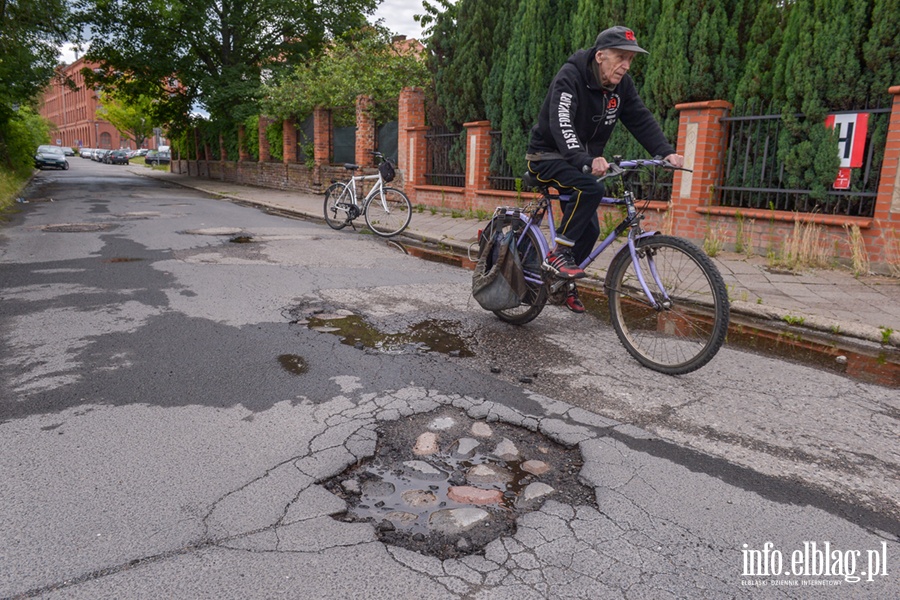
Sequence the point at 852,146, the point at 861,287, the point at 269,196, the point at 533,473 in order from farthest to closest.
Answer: the point at 269,196
the point at 852,146
the point at 861,287
the point at 533,473

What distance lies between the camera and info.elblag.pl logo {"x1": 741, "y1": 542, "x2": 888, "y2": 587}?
7.23 feet

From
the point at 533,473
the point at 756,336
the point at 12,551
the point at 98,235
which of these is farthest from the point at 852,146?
the point at 98,235

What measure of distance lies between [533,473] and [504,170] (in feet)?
36.4

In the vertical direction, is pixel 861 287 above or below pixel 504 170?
below

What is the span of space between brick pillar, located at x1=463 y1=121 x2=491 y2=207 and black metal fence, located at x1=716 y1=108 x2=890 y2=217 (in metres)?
5.31

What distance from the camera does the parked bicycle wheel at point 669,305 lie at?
4023mm

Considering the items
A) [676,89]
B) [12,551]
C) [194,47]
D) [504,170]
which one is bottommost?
[12,551]

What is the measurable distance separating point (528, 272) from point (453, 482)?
2632 millimetres

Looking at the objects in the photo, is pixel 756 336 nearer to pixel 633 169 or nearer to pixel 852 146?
pixel 633 169

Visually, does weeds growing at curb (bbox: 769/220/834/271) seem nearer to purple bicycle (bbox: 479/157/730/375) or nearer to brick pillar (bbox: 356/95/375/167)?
purple bicycle (bbox: 479/157/730/375)

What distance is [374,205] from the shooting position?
39.9 ft

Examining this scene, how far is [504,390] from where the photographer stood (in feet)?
12.8

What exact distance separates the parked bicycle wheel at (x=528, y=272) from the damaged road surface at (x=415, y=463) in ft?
0.55

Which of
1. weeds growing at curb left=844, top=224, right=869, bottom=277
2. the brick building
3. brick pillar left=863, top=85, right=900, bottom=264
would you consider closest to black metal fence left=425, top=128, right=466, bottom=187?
weeds growing at curb left=844, top=224, right=869, bottom=277
